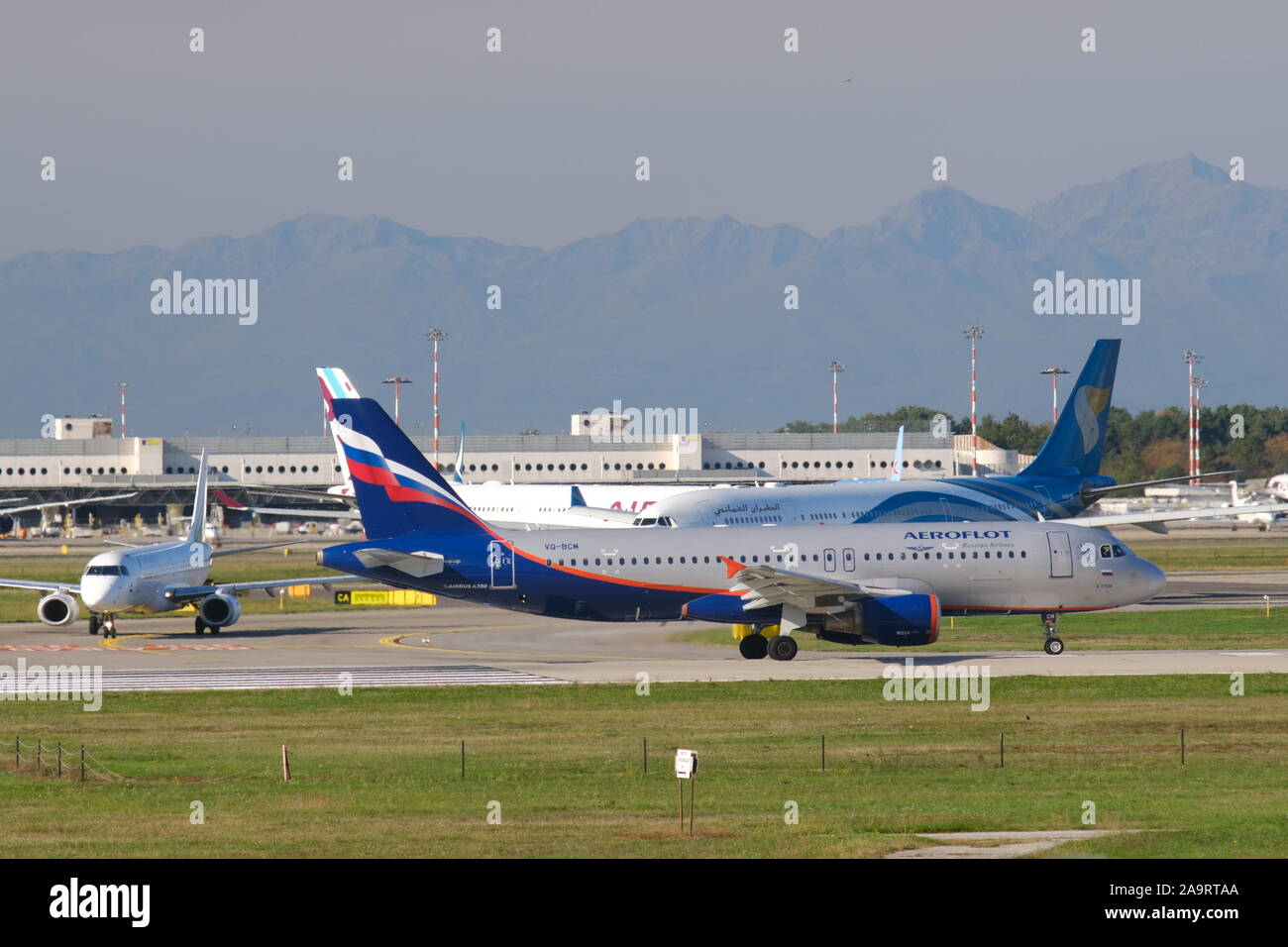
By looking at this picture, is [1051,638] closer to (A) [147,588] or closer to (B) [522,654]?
(B) [522,654]

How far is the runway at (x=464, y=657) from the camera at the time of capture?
44.8 meters

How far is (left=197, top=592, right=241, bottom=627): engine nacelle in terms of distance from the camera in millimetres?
61469

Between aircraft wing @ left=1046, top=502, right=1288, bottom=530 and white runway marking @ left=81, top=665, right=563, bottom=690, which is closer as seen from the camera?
white runway marking @ left=81, top=665, right=563, bottom=690

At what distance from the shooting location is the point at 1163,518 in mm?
62812

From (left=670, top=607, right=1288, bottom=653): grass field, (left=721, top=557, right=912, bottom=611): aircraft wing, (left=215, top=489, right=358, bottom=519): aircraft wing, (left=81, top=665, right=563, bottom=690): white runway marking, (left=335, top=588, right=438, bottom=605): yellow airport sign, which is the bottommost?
(left=81, top=665, right=563, bottom=690): white runway marking

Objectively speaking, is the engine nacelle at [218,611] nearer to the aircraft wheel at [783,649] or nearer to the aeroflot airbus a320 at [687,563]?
the aeroflot airbus a320 at [687,563]

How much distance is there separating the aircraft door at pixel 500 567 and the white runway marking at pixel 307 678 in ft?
8.34

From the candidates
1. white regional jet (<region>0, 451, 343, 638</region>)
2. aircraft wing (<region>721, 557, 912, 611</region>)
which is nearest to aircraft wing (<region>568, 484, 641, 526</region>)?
white regional jet (<region>0, 451, 343, 638</region>)

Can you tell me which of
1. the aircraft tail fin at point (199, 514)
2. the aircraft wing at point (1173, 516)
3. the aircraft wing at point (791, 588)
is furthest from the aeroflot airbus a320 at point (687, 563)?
the aircraft tail fin at point (199, 514)

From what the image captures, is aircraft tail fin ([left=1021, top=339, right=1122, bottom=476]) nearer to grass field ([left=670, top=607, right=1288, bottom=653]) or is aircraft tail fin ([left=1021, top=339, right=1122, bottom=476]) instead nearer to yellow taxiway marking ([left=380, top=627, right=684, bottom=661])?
grass field ([left=670, top=607, right=1288, bottom=653])

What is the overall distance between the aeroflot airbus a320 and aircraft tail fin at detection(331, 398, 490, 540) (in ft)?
0.10

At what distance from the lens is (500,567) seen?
49031 millimetres

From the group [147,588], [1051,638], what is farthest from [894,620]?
[147,588]
